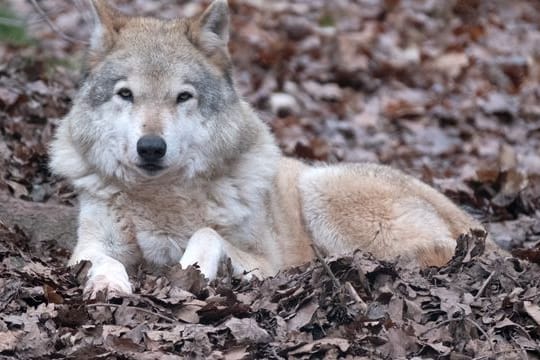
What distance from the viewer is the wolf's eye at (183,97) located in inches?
234

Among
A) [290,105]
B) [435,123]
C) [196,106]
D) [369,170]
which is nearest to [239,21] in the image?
[290,105]

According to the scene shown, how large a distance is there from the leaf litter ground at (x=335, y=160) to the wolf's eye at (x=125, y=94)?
1132mm

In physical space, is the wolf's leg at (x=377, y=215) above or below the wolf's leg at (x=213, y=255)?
below

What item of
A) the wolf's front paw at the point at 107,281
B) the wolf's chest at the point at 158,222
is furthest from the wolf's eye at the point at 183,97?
the wolf's front paw at the point at 107,281

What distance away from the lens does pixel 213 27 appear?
6.30m

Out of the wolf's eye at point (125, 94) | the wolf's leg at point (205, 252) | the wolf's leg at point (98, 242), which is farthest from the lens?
the wolf's eye at point (125, 94)

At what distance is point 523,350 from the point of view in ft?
15.5

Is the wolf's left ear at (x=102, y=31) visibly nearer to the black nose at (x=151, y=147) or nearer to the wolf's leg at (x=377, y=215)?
the black nose at (x=151, y=147)

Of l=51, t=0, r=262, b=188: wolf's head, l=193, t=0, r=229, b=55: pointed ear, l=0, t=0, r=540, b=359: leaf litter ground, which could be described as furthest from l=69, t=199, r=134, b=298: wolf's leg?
l=193, t=0, r=229, b=55: pointed ear

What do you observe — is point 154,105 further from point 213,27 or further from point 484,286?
point 484,286

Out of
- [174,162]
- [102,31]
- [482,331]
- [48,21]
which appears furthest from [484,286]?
[48,21]

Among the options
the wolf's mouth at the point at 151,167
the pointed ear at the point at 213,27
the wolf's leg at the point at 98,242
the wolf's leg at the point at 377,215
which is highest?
the pointed ear at the point at 213,27

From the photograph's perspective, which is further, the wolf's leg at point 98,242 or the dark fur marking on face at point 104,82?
the dark fur marking on face at point 104,82

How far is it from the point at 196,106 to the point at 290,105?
5802 mm
